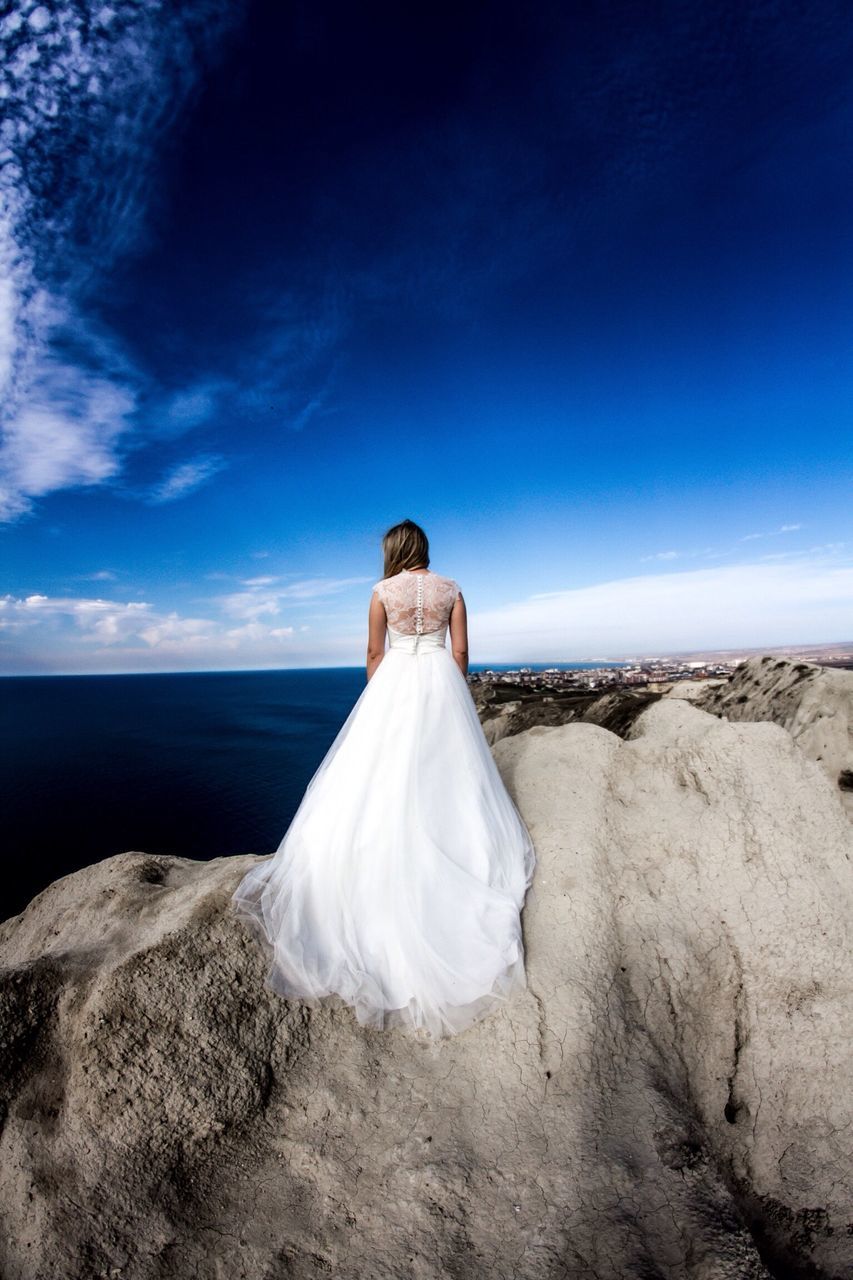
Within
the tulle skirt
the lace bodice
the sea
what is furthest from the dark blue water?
the lace bodice

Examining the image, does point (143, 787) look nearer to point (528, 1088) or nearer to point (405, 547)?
point (405, 547)

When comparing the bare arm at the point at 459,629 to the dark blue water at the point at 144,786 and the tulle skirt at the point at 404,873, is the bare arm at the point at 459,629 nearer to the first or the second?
the tulle skirt at the point at 404,873

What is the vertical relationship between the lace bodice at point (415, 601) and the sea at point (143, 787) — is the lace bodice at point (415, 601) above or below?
above

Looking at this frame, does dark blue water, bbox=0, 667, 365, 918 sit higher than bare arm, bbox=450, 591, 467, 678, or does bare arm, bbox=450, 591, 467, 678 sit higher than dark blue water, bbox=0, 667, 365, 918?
bare arm, bbox=450, 591, 467, 678

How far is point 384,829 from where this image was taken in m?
4.21

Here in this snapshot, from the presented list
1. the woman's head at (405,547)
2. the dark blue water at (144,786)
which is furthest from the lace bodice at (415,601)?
the dark blue water at (144,786)

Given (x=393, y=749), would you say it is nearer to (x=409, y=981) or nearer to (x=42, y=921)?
(x=409, y=981)

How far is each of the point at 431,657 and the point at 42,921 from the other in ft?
19.5

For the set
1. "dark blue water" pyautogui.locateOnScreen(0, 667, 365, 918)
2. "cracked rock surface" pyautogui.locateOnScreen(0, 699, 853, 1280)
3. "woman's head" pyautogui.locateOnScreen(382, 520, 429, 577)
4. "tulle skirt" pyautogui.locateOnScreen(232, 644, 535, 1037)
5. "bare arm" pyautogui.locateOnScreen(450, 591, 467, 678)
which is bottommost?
"dark blue water" pyautogui.locateOnScreen(0, 667, 365, 918)

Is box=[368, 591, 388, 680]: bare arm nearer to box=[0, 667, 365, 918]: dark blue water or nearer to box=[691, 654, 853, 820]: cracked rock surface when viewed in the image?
box=[691, 654, 853, 820]: cracked rock surface

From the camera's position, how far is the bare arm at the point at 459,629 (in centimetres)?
518

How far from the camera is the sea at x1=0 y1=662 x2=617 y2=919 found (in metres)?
28.1

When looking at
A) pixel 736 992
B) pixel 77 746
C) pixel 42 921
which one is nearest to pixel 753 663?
pixel 736 992

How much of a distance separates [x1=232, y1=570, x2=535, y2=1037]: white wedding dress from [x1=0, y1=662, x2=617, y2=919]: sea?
78.9 ft
